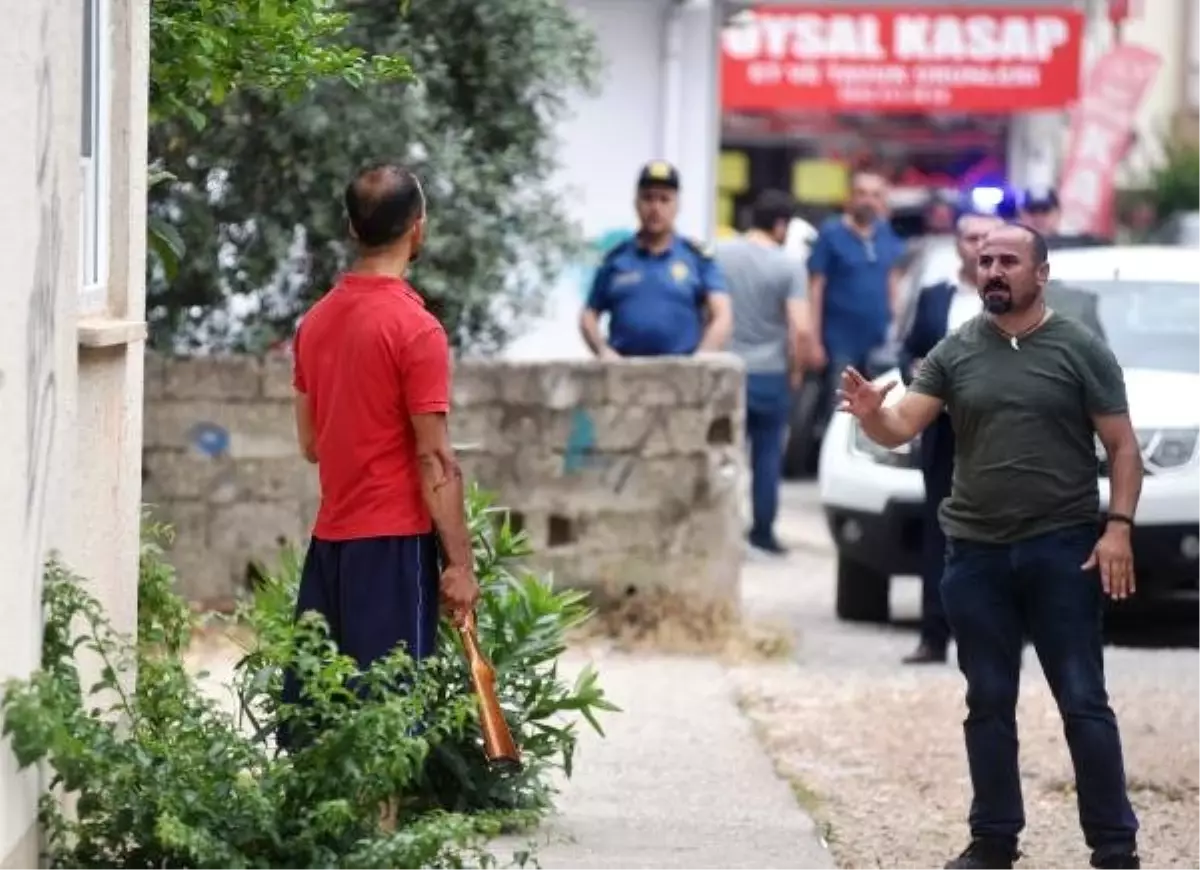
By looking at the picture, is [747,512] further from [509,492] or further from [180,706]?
[180,706]

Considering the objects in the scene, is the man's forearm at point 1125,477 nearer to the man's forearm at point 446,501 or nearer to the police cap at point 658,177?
the man's forearm at point 446,501

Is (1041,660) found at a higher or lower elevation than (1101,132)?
lower

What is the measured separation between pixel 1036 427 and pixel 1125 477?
0.82 ft

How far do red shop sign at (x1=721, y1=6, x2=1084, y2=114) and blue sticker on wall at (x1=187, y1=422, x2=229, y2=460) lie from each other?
48.9 feet

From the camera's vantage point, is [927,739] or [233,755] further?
[927,739]

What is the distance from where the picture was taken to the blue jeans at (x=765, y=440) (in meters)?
15.8

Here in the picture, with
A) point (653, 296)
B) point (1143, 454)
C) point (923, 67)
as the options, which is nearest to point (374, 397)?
point (1143, 454)

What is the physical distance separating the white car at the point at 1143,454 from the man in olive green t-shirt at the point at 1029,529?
4.05 m

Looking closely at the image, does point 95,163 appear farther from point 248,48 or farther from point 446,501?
point 446,501

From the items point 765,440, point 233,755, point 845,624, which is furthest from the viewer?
point 765,440

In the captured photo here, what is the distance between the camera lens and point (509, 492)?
12.3 meters

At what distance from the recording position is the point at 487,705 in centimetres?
697

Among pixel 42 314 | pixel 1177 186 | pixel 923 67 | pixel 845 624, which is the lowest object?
pixel 845 624

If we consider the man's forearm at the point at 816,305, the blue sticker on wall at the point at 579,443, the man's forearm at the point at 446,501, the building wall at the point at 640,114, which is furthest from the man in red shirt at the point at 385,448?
the building wall at the point at 640,114
